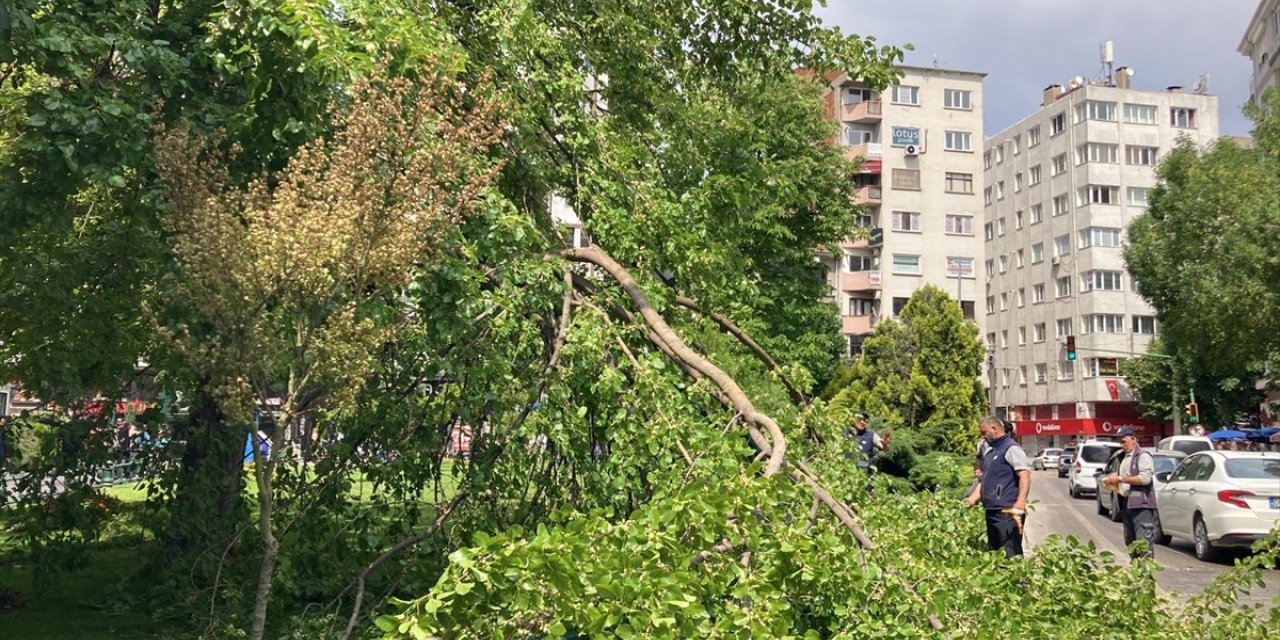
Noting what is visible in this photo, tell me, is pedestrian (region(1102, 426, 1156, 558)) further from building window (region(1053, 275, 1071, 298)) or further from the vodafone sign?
building window (region(1053, 275, 1071, 298))

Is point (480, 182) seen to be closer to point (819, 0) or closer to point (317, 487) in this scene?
point (317, 487)

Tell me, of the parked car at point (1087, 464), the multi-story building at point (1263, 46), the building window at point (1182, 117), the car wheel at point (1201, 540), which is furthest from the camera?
the building window at point (1182, 117)

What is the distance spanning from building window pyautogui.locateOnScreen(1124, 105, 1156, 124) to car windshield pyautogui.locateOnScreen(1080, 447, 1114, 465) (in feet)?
137

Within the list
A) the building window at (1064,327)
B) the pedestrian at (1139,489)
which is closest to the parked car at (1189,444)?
the pedestrian at (1139,489)

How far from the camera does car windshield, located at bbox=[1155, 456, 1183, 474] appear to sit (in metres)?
24.2

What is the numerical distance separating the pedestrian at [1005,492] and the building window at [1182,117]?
66.1 metres

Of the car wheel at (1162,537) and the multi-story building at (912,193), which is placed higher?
the multi-story building at (912,193)

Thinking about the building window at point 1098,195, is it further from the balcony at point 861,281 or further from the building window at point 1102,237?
the balcony at point 861,281

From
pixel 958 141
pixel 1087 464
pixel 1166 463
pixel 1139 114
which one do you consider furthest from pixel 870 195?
pixel 1166 463

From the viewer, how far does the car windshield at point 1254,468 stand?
16078 millimetres

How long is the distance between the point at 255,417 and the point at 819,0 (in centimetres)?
625

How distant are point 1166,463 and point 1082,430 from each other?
143 ft

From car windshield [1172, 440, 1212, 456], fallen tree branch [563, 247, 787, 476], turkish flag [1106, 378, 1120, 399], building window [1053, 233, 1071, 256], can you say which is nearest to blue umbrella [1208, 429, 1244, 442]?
car windshield [1172, 440, 1212, 456]

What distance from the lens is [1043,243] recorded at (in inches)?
2776
